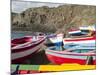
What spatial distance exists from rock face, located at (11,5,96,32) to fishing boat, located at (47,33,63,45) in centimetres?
7

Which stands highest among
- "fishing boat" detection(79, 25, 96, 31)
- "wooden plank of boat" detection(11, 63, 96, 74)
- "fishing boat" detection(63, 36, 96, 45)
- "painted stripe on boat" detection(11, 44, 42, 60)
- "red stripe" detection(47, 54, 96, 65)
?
"fishing boat" detection(79, 25, 96, 31)

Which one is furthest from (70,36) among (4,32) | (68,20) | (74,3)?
(4,32)

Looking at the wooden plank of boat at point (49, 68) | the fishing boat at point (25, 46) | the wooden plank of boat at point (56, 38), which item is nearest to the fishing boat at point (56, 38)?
the wooden plank of boat at point (56, 38)

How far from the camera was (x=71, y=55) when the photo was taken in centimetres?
379

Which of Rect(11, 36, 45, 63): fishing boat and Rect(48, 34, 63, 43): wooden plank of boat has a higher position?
Rect(48, 34, 63, 43): wooden plank of boat

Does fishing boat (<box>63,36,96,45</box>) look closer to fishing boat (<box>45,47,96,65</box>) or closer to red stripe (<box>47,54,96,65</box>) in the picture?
fishing boat (<box>45,47,96,65</box>)

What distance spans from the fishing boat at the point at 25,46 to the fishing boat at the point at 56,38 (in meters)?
0.12

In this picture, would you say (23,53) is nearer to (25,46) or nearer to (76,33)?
(25,46)

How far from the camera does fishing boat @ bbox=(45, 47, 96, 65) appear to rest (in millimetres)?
3678

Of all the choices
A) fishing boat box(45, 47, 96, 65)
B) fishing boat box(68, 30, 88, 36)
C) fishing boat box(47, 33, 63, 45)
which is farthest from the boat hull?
fishing boat box(68, 30, 88, 36)

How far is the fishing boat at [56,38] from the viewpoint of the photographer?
3.67 meters

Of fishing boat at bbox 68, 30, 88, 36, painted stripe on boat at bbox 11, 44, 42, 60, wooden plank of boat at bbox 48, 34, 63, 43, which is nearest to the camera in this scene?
painted stripe on boat at bbox 11, 44, 42, 60

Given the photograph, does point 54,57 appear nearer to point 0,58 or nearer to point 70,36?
point 70,36

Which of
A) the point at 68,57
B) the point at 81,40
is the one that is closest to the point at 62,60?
the point at 68,57
